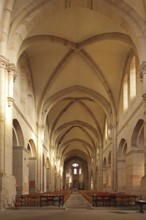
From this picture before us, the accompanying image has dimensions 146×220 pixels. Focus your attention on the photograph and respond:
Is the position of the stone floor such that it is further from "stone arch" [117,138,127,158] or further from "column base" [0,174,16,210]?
"stone arch" [117,138,127,158]

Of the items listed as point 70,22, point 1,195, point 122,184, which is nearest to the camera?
A: point 1,195

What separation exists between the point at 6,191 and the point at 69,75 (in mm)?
15093

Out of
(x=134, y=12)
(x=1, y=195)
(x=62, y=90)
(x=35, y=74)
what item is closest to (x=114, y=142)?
(x=62, y=90)

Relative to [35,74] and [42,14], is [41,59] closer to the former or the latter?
[35,74]

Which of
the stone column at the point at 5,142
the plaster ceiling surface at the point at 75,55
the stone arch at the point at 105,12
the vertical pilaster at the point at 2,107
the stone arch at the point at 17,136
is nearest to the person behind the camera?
the stone column at the point at 5,142

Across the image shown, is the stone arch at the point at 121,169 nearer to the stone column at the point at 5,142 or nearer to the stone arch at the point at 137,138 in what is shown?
the stone arch at the point at 137,138

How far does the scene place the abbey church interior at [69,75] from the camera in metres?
16.4

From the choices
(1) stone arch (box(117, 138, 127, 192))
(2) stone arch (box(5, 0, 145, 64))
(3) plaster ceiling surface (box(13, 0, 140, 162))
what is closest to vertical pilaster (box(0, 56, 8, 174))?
(2) stone arch (box(5, 0, 145, 64))

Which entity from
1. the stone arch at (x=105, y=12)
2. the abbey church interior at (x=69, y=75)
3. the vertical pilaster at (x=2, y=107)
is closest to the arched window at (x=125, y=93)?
the abbey church interior at (x=69, y=75)

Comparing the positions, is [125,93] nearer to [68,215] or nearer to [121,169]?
[121,169]

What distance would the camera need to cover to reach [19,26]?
56.4 ft

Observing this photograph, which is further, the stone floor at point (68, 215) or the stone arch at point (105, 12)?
the stone arch at point (105, 12)

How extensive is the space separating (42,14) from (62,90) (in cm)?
1305

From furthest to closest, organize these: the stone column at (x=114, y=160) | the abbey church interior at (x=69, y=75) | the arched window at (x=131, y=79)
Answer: the stone column at (x=114, y=160)
the arched window at (x=131, y=79)
the abbey church interior at (x=69, y=75)
